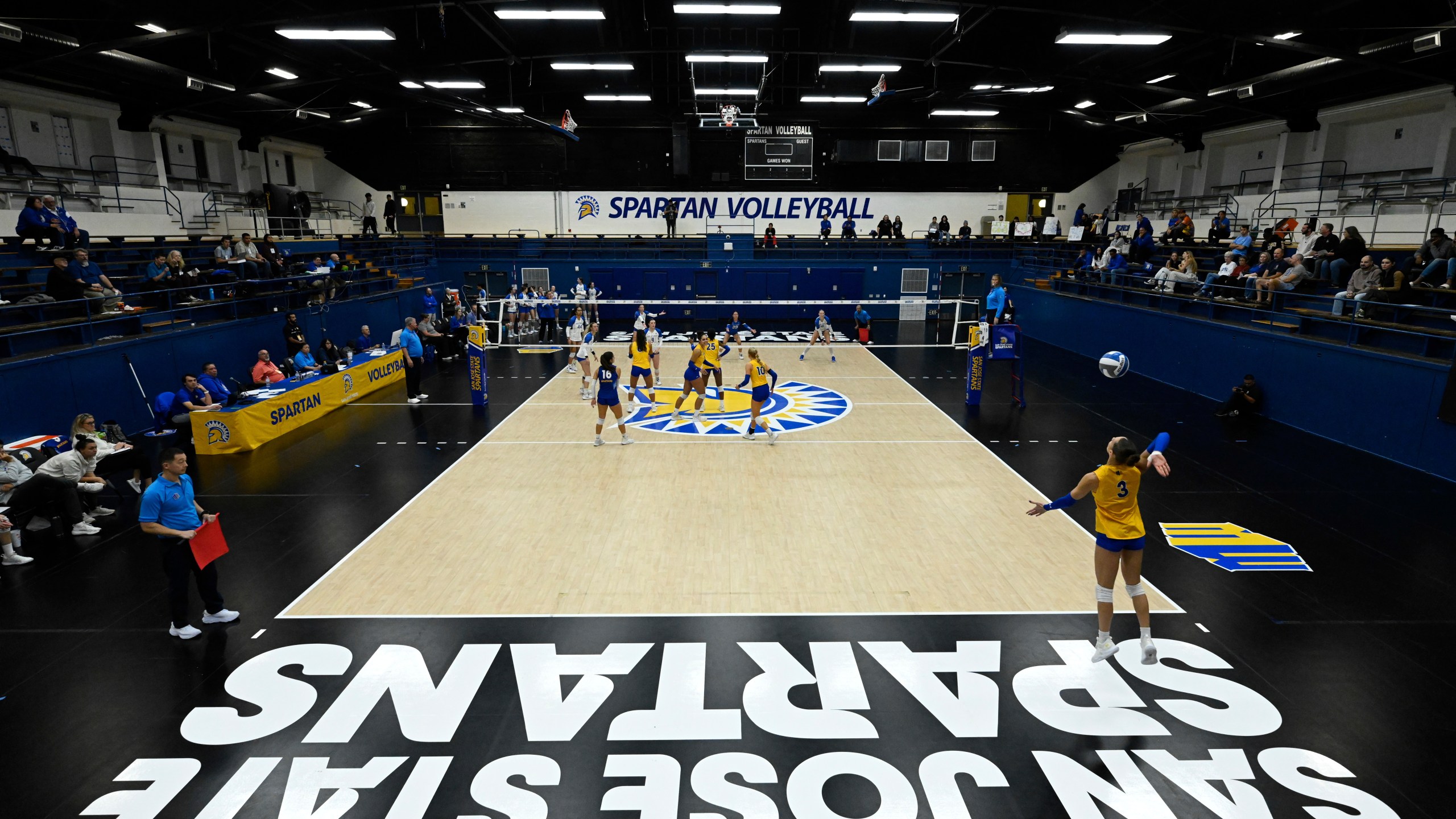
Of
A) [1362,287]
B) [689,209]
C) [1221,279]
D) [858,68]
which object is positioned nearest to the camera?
[1362,287]

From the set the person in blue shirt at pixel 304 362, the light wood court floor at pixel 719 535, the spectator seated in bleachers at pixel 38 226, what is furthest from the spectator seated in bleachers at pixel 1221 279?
the spectator seated in bleachers at pixel 38 226

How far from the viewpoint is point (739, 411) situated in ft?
58.6

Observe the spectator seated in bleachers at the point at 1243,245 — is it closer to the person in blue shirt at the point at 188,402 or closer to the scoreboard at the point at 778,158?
the scoreboard at the point at 778,158

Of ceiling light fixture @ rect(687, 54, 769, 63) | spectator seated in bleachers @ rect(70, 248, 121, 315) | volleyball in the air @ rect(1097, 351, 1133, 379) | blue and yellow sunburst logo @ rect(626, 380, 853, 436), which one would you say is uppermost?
ceiling light fixture @ rect(687, 54, 769, 63)

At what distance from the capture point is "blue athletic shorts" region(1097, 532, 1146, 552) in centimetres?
659

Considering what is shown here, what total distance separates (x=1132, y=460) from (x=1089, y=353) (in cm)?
2204

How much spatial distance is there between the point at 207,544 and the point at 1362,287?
71.2 ft

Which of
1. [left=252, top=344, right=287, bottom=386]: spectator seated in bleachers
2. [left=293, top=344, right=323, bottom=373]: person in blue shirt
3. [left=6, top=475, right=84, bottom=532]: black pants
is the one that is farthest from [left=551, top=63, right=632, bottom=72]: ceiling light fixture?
[left=6, top=475, right=84, bottom=532]: black pants

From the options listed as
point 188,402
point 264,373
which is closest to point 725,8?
point 264,373

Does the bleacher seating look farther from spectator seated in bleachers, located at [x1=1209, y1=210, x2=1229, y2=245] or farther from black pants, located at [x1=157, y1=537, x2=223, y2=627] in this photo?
spectator seated in bleachers, located at [x1=1209, y1=210, x2=1229, y2=245]

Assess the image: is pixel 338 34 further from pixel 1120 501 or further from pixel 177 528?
pixel 1120 501

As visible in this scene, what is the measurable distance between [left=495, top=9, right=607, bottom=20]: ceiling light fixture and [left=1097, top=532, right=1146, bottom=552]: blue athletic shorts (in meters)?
20.0

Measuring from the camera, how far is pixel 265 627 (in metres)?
7.79

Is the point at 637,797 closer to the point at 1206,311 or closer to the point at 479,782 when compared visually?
the point at 479,782
